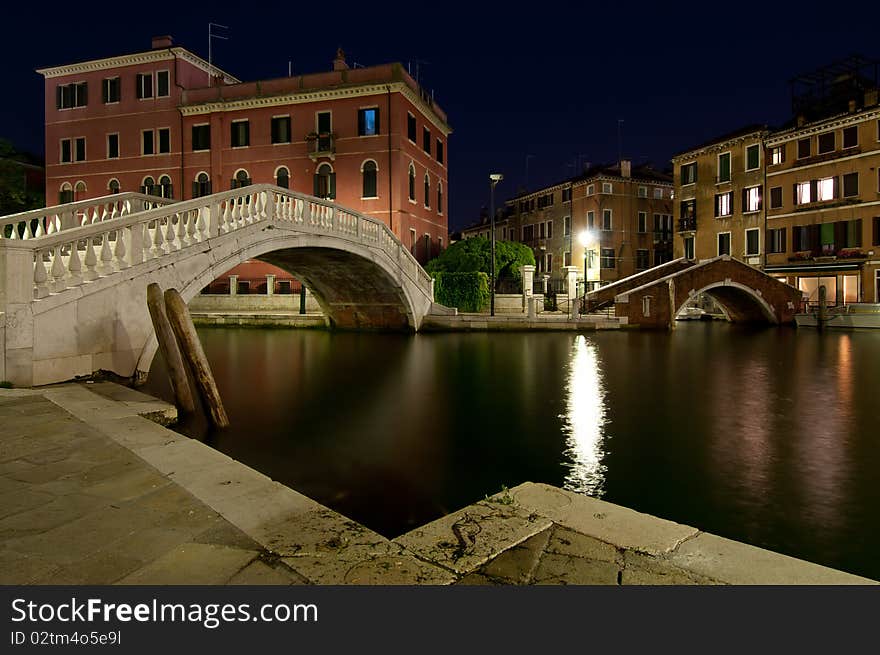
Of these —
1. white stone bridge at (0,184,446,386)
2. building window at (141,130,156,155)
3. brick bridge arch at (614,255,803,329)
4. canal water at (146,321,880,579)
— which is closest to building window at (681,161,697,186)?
brick bridge arch at (614,255,803,329)

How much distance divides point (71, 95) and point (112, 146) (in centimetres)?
339

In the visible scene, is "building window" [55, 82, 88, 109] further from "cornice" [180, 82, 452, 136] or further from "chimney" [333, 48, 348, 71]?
"chimney" [333, 48, 348, 71]

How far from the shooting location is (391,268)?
56.1 feet

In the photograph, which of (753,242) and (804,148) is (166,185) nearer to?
(753,242)

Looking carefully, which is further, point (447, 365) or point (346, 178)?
point (346, 178)

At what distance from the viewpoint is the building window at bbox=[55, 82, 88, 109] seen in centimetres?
2817

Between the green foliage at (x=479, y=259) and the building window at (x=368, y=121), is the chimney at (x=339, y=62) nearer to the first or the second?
the building window at (x=368, y=121)

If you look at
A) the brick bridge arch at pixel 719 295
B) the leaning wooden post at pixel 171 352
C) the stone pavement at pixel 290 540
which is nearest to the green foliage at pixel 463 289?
the brick bridge arch at pixel 719 295

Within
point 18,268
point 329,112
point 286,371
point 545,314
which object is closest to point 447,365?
point 286,371

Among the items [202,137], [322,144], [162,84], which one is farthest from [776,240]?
[162,84]

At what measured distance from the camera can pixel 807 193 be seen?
26.7 m
